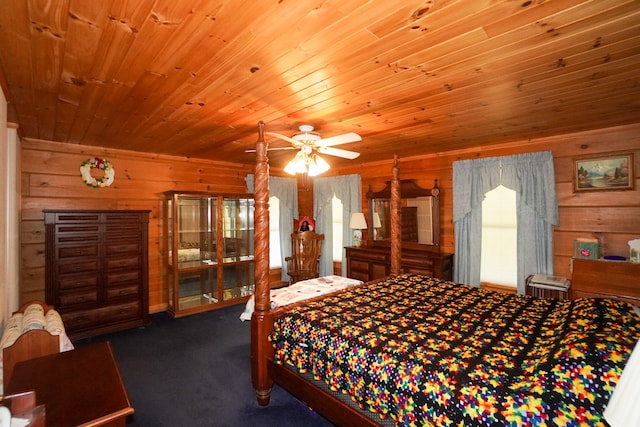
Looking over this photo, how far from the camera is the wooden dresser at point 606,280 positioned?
279 cm

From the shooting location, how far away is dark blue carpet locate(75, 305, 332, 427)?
89.7 inches

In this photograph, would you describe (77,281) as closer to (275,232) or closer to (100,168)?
(100,168)

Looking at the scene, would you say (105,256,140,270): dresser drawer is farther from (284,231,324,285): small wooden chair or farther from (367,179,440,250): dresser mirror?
(367,179,440,250): dresser mirror

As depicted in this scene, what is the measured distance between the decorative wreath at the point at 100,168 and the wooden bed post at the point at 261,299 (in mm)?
2812

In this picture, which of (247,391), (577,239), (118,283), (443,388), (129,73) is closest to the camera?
(443,388)

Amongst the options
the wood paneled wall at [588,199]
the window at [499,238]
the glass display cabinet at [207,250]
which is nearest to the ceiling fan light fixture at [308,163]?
the glass display cabinet at [207,250]

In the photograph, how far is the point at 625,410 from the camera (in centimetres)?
75

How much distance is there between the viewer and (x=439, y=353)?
165cm

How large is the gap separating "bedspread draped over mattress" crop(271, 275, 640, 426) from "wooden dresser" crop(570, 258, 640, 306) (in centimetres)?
84

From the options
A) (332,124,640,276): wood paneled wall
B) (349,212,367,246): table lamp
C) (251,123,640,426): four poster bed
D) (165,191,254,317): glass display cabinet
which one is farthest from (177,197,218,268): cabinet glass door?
(332,124,640,276): wood paneled wall

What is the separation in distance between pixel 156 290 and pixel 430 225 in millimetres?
4220

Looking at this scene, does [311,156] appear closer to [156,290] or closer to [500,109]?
[500,109]

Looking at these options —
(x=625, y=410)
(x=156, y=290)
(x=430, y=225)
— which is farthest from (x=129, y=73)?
(x=430, y=225)

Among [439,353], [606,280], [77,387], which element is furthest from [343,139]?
[606,280]
